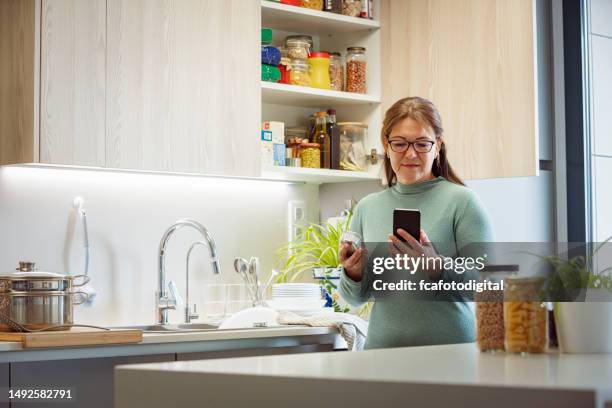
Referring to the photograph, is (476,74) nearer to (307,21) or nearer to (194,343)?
(307,21)

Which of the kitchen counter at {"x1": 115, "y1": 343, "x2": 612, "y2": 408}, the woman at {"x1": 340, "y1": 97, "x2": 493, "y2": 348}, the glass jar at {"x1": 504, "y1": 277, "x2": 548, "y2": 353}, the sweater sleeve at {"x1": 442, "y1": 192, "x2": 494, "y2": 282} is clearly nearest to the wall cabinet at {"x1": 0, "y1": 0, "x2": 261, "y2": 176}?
the woman at {"x1": 340, "y1": 97, "x2": 493, "y2": 348}

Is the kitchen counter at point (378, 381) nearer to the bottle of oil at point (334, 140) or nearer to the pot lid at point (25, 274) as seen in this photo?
the pot lid at point (25, 274)

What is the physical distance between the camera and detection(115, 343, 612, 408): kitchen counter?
104cm

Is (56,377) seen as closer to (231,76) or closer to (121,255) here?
(121,255)

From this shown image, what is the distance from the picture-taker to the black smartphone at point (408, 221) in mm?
2363

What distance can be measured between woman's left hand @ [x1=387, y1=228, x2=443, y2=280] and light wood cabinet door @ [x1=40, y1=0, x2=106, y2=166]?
1.15 meters

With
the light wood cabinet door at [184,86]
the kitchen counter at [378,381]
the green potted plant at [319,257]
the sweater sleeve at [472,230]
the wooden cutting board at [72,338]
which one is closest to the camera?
the kitchen counter at [378,381]

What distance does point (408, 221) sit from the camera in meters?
2.37

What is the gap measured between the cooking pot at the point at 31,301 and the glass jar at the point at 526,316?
5.19ft

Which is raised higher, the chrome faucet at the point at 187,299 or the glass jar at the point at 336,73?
the glass jar at the point at 336,73

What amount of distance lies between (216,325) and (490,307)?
2008 millimetres

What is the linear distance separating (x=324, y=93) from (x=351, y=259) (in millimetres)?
1366

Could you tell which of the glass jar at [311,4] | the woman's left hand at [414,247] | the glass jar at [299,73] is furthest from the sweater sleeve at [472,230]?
the glass jar at [311,4]

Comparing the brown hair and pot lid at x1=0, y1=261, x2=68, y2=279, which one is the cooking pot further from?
the brown hair
